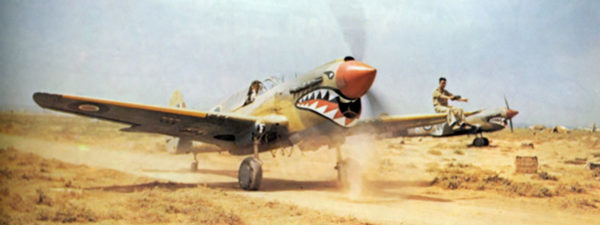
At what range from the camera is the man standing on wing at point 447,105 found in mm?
8070

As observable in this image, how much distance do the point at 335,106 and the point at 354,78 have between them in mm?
652

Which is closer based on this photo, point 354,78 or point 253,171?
point 354,78

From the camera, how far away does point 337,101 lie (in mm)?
6402

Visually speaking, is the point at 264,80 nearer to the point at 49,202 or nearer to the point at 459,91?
the point at 49,202

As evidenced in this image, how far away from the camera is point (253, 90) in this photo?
8.53m

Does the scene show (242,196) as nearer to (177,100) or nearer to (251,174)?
(251,174)

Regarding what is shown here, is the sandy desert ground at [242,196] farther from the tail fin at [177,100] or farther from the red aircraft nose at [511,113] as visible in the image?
the red aircraft nose at [511,113]

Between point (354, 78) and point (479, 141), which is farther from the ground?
point (354, 78)

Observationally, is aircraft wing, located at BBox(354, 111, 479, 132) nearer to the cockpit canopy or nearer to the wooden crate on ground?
the cockpit canopy

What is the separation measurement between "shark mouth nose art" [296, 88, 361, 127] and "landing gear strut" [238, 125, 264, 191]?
1308mm

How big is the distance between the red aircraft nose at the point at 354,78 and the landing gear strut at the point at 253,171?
192 cm

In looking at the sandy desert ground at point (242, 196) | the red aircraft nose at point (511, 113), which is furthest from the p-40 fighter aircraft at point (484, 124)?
the sandy desert ground at point (242, 196)

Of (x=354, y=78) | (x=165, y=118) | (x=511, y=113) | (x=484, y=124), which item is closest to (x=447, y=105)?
(x=354, y=78)

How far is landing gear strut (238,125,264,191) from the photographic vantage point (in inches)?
288
